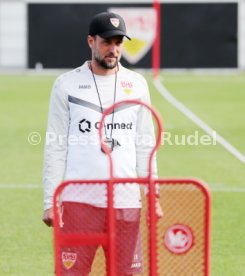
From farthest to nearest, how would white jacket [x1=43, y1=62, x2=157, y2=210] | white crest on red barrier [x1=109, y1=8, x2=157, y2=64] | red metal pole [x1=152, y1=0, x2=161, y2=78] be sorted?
white crest on red barrier [x1=109, y1=8, x2=157, y2=64] → red metal pole [x1=152, y1=0, x2=161, y2=78] → white jacket [x1=43, y1=62, x2=157, y2=210]

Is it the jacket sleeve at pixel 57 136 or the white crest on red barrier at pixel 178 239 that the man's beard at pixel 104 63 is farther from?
the white crest on red barrier at pixel 178 239

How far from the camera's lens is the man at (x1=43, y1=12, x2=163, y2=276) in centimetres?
759

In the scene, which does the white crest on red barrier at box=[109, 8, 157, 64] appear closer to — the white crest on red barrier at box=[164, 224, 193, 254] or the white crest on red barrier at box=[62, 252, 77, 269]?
the white crest on red barrier at box=[62, 252, 77, 269]

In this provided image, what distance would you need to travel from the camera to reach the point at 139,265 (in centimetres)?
747

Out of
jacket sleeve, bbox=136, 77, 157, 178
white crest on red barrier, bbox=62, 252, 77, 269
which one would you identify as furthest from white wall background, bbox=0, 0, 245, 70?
white crest on red barrier, bbox=62, 252, 77, 269

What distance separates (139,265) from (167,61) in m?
30.4

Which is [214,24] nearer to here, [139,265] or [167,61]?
[167,61]

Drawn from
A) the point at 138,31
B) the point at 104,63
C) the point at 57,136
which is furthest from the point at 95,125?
the point at 138,31

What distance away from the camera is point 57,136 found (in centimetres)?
779

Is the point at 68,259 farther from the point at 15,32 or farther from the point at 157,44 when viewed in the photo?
the point at 15,32

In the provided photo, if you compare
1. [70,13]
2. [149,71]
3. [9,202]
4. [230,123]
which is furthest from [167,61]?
[9,202]

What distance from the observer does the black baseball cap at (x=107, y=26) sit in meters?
7.55

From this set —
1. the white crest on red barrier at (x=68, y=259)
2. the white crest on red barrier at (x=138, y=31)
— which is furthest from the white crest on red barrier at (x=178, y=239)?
the white crest on red barrier at (x=138, y=31)

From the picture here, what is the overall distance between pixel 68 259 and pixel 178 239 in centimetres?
92
